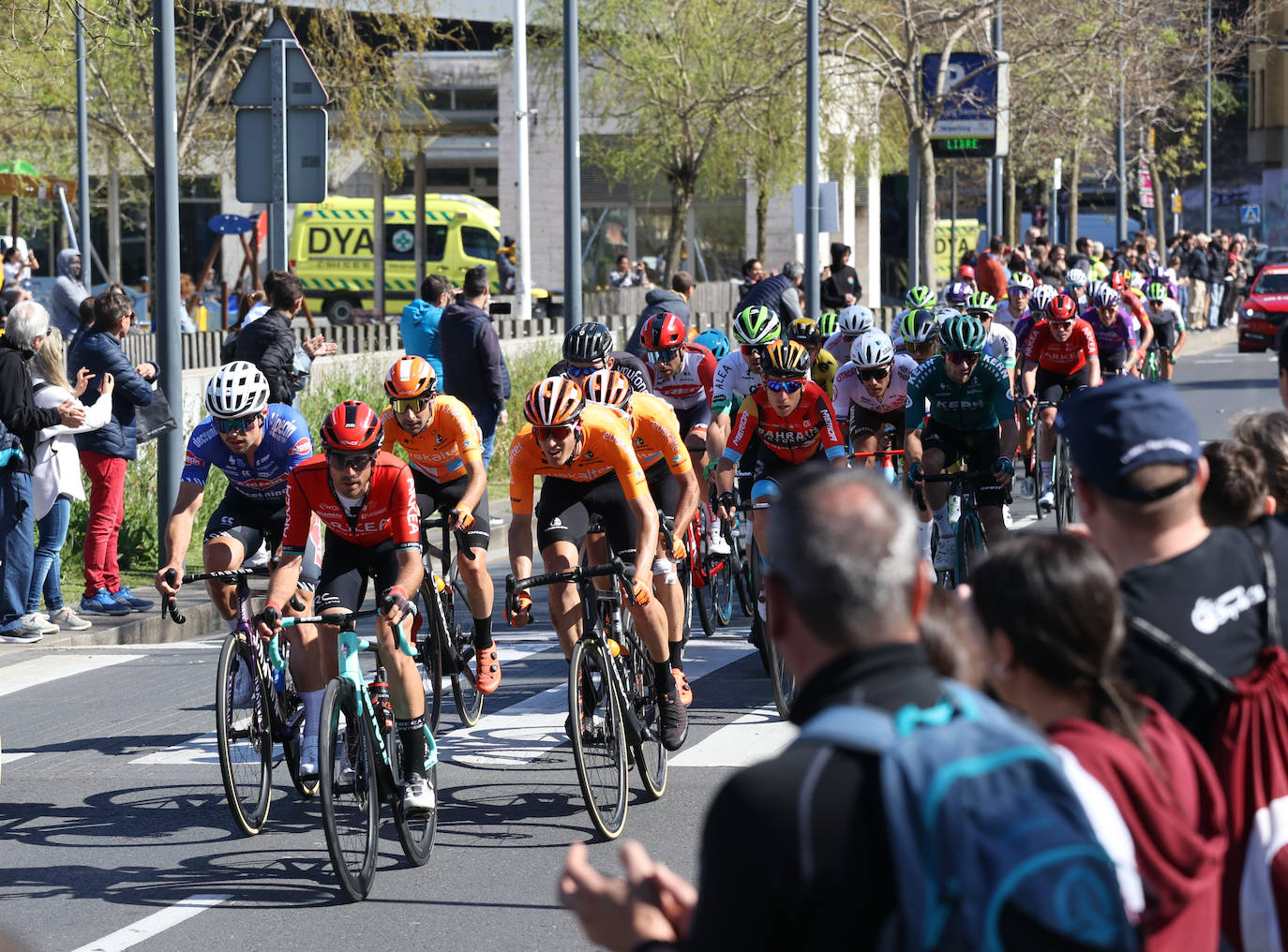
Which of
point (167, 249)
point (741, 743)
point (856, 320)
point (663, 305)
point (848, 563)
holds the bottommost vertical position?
point (741, 743)

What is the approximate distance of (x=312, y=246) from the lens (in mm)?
43031

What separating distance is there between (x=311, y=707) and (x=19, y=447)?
4500mm

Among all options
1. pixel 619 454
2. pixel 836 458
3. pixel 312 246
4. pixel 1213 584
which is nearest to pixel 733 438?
pixel 836 458

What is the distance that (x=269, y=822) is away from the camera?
728cm

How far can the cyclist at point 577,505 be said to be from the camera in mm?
7312

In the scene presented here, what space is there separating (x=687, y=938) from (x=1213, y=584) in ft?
4.68

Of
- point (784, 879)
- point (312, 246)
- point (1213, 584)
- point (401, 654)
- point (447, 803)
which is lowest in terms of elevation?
point (447, 803)

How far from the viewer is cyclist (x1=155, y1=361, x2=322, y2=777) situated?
7.52 metres

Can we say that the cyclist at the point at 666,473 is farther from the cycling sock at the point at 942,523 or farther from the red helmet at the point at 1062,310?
the red helmet at the point at 1062,310

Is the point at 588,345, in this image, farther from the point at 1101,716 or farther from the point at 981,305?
the point at 1101,716

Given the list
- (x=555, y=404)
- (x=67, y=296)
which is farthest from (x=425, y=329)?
(x=555, y=404)

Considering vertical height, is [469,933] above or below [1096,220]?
below

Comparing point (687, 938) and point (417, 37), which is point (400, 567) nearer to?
point (687, 938)

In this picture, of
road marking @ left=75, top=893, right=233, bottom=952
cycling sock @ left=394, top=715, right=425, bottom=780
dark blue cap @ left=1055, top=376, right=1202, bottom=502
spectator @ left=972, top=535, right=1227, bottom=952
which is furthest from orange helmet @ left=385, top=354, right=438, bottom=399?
spectator @ left=972, top=535, right=1227, bottom=952
